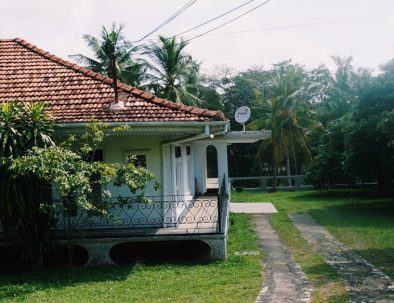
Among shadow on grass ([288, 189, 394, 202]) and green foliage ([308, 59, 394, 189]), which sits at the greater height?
green foliage ([308, 59, 394, 189])

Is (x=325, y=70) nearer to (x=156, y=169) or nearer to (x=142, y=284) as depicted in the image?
(x=156, y=169)

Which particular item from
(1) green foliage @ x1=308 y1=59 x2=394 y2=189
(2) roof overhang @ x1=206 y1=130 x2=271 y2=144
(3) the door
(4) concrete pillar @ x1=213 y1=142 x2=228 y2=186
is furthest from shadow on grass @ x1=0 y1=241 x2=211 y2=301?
(1) green foliage @ x1=308 y1=59 x2=394 y2=189

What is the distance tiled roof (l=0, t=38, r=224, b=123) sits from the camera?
11781mm

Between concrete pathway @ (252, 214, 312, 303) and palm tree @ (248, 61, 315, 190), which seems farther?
palm tree @ (248, 61, 315, 190)

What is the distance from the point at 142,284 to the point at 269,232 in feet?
21.8

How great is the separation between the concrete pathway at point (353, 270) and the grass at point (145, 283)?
5.10 ft

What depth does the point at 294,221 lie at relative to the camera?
17.7 metres

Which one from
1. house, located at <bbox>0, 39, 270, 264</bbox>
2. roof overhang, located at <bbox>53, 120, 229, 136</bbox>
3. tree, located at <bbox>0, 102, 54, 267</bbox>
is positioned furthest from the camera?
roof overhang, located at <bbox>53, 120, 229, 136</bbox>

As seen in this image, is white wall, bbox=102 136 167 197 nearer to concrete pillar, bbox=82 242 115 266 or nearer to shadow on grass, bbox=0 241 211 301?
shadow on grass, bbox=0 241 211 301

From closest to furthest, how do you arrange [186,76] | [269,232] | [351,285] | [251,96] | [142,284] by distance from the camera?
[351,285] < [142,284] < [269,232] < [186,76] < [251,96]

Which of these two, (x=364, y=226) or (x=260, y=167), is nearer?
(x=364, y=226)

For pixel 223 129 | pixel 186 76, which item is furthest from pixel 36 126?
pixel 186 76

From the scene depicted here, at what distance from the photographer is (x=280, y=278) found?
364 inches

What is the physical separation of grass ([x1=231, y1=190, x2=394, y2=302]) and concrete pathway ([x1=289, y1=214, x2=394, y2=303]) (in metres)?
0.18
